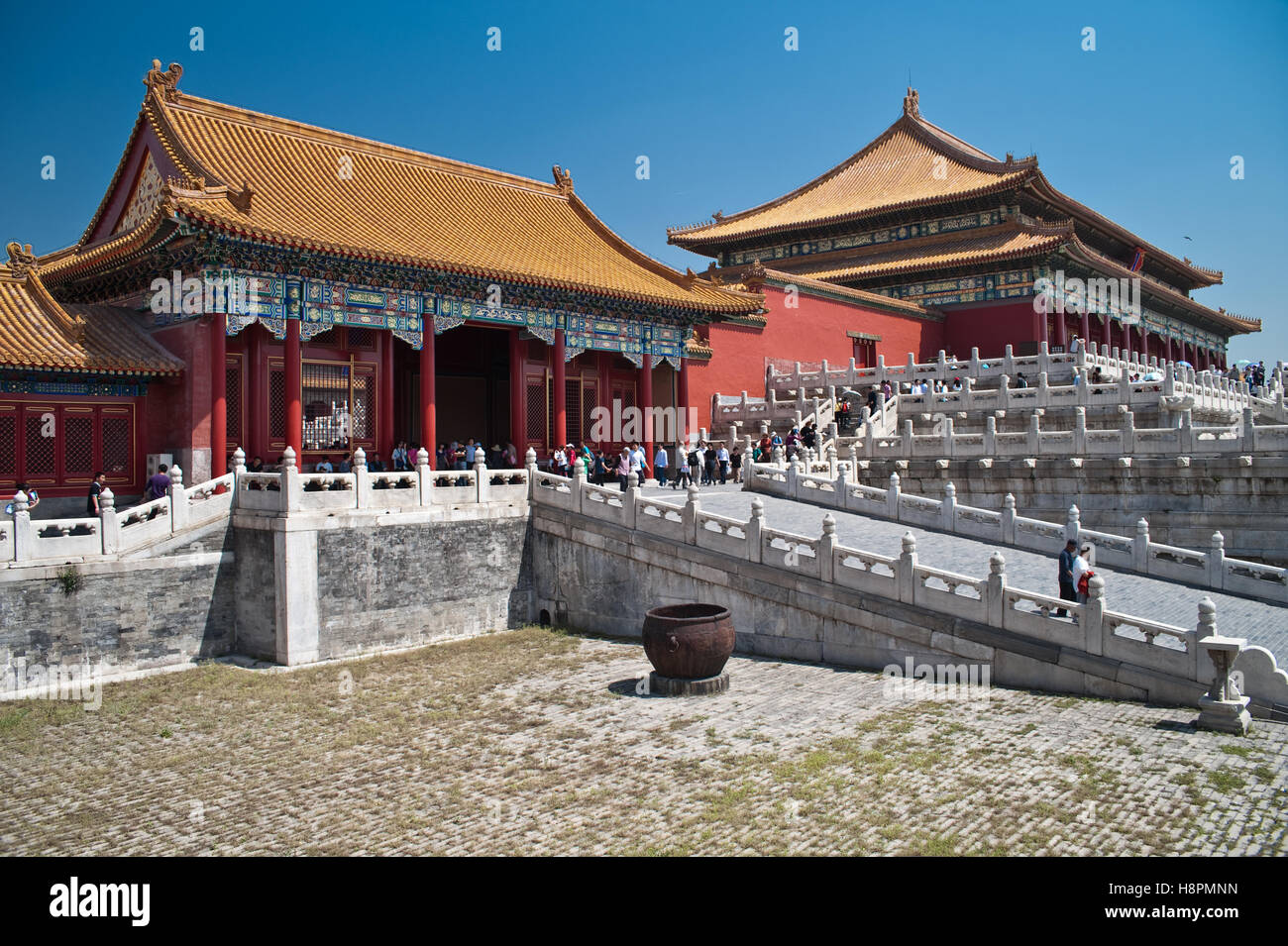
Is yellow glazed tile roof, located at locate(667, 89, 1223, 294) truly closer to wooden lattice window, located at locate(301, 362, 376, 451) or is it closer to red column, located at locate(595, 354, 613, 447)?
red column, located at locate(595, 354, 613, 447)

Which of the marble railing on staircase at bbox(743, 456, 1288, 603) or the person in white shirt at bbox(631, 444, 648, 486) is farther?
the person in white shirt at bbox(631, 444, 648, 486)

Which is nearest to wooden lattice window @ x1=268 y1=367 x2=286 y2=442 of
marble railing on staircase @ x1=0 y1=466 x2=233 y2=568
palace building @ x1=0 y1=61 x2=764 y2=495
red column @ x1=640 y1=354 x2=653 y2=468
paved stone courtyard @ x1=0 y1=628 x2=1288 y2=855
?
Answer: palace building @ x1=0 y1=61 x2=764 y2=495

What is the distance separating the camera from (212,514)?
1488 centimetres

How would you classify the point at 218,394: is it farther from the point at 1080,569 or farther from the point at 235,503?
the point at 1080,569

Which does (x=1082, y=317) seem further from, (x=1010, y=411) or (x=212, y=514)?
(x=212, y=514)

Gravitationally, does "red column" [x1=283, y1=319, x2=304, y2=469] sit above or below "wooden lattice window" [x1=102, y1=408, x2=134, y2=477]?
above

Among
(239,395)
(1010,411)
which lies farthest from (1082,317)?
(239,395)

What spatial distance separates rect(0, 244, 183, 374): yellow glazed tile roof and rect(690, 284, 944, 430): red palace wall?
14.0 meters

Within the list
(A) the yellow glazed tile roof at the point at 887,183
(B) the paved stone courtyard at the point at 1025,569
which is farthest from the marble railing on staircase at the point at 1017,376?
(A) the yellow glazed tile roof at the point at 887,183

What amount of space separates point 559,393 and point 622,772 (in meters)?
13.3

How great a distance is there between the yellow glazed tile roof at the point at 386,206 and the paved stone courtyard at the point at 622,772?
7.94 m

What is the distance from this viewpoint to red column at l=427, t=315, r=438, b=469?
19.2 meters

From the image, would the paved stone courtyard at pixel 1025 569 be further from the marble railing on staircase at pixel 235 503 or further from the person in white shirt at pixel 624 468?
the marble railing on staircase at pixel 235 503

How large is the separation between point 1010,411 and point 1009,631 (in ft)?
39.7
